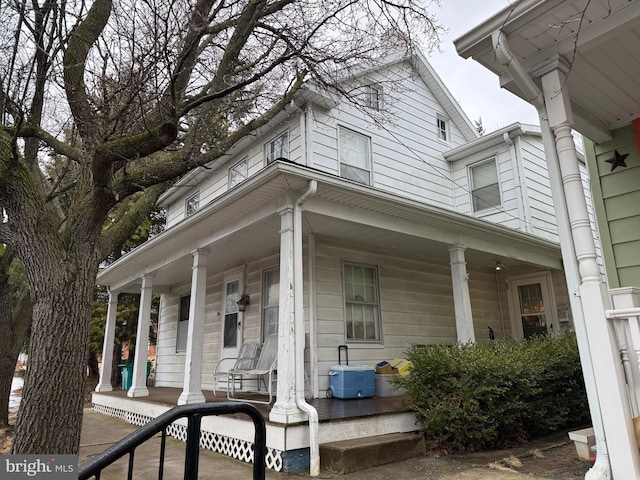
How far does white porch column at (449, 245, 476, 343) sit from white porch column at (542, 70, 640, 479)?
11.9 ft

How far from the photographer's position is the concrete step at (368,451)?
13.9 feet

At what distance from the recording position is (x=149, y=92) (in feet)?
14.0

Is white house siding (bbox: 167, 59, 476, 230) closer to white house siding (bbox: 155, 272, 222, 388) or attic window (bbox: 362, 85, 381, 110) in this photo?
attic window (bbox: 362, 85, 381, 110)

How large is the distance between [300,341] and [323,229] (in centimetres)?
228

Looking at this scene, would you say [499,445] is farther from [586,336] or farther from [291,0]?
[291,0]

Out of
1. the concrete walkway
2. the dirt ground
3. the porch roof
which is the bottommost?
the concrete walkway

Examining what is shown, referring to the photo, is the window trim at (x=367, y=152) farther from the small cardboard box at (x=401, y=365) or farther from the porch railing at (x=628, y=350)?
the porch railing at (x=628, y=350)

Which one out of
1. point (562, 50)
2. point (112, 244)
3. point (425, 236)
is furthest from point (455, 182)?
point (112, 244)

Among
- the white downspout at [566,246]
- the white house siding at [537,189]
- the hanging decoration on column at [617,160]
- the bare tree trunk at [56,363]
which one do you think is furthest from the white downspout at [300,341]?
the white house siding at [537,189]

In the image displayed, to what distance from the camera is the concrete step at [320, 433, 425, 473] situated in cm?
423

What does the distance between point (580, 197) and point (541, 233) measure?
656 cm

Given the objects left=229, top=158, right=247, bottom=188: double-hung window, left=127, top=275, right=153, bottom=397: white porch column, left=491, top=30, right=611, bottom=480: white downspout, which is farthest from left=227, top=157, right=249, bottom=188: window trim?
left=491, top=30, right=611, bottom=480: white downspout

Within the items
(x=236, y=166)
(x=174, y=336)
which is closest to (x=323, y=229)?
(x=236, y=166)

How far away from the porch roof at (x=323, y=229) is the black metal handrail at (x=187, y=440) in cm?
320
